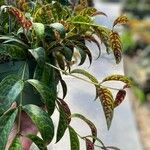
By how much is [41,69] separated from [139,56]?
17.7 ft

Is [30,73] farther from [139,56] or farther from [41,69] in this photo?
[139,56]

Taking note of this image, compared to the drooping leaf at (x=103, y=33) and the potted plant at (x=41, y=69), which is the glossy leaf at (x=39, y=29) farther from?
the drooping leaf at (x=103, y=33)

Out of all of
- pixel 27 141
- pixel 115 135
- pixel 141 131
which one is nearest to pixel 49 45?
pixel 27 141

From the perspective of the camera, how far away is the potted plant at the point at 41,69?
0.82 meters

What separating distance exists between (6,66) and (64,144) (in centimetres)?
22

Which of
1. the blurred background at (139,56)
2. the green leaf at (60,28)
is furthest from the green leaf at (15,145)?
the blurred background at (139,56)

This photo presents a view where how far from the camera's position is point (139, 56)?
625cm

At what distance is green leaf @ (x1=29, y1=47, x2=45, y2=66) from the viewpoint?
0.88m

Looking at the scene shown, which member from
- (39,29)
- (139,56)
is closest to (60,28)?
(39,29)

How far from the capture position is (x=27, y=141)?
90cm

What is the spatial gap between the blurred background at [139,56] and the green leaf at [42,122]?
3.24m

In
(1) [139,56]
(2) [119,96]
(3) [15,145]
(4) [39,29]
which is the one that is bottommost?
(3) [15,145]

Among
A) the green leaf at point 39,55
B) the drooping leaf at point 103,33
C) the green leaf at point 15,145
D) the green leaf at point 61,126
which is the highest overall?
the drooping leaf at point 103,33

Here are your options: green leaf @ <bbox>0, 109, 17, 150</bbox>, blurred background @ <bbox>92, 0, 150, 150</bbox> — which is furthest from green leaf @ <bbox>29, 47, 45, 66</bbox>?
blurred background @ <bbox>92, 0, 150, 150</bbox>
